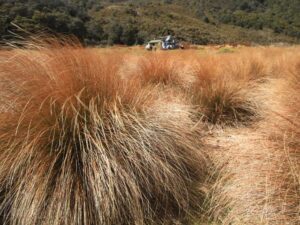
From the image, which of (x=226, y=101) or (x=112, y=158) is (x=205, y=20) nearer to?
(x=226, y=101)

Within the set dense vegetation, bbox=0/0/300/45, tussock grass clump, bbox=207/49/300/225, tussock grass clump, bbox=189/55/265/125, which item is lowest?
dense vegetation, bbox=0/0/300/45

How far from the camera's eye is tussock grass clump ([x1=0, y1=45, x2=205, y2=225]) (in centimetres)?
198

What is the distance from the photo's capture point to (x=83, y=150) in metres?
2.09

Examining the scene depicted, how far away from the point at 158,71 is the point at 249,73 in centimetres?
154

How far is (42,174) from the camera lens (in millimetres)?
2012

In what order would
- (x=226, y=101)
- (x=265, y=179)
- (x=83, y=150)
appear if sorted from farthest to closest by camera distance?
(x=226, y=101)
(x=83, y=150)
(x=265, y=179)

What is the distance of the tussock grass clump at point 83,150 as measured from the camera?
1977 mm

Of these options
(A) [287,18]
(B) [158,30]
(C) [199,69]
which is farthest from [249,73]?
(A) [287,18]

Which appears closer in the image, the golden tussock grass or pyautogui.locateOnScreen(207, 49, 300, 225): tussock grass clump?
pyautogui.locateOnScreen(207, 49, 300, 225): tussock grass clump

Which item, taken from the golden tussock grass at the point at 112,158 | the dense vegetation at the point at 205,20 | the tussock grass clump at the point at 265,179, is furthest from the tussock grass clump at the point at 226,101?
the dense vegetation at the point at 205,20

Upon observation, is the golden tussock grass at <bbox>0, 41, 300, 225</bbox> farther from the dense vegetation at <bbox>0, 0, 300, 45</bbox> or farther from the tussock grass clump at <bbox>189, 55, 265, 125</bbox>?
the dense vegetation at <bbox>0, 0, 300, 45</bbox>

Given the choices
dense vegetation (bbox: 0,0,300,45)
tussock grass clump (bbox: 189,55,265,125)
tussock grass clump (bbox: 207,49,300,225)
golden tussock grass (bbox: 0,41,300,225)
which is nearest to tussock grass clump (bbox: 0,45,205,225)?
golden tussock grass (bbox: 0,41,300,225)

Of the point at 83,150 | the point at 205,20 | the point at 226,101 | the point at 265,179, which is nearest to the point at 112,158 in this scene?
the point at 83,150

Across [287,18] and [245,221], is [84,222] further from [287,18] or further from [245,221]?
[287,18]
